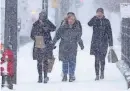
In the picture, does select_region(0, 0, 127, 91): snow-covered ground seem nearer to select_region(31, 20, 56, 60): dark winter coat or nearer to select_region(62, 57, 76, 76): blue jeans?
select_region(62, 57, 76, 76): blue jeans

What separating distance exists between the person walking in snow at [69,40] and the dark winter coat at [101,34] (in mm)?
373

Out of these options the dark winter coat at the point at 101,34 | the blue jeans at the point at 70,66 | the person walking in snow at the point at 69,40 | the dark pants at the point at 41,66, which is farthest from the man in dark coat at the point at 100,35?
the dark pants at the point at 41,66

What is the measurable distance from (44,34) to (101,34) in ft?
4.42

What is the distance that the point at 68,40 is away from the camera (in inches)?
463

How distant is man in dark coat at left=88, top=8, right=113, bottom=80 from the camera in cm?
1181

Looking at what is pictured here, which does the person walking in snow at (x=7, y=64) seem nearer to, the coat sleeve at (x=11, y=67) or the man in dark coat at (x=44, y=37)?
the coat sleeve at (x=11, y=67)

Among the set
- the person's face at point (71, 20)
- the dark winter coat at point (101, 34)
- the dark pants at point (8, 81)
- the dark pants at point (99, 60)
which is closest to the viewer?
the dark pants at point (8, 81)

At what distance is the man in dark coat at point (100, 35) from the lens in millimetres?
11812

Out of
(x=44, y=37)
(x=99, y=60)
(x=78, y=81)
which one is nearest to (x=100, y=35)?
(x=99, y=60)

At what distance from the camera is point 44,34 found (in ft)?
Answer: 37.7

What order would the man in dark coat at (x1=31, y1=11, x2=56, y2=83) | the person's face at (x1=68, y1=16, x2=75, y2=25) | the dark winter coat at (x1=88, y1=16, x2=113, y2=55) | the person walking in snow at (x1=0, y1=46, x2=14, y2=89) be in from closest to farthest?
the person walking in snow at (x1=0, y1=46, x2=14, y2=89), the man in dark coat at (x1=31, y1=11, x2=56, y2=83), the person's face at (x1=68, y1=16, x2=75, y2=25), the dark winter coat at (x1=88, y1=16, x2=113, y2=55)

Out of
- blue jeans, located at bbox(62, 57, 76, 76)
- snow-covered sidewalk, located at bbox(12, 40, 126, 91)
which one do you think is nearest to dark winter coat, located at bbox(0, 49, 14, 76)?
snow-covered sidewalk, located at bbox(12, 40, 126, 91)

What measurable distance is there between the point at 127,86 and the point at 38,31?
234 cm

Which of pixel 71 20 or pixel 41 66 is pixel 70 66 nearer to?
pixel 41 66
